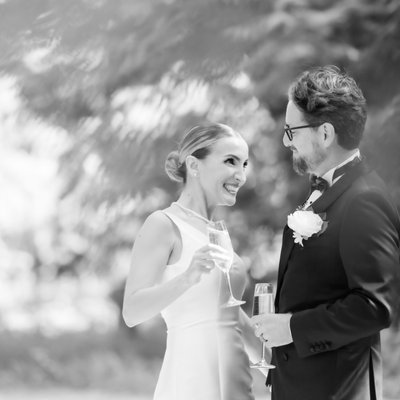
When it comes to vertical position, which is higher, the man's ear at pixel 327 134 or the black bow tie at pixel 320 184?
the man's ear at pixel 327 134

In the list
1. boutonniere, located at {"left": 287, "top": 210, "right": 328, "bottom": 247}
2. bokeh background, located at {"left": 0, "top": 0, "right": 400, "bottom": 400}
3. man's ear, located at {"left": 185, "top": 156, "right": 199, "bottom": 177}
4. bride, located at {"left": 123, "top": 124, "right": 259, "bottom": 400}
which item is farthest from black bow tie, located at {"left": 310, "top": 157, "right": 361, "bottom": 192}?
bokeh background, located at {"left": 0, "top": 0, "right": 400, "bottom": 400}

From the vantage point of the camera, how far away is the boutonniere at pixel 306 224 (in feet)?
5.74

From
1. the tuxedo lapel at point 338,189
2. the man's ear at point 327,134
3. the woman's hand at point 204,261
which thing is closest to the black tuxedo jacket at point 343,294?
the tuxedo lapel at point 338,189

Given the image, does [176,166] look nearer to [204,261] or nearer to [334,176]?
[204,261]

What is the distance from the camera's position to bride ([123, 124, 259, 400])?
7.00ft

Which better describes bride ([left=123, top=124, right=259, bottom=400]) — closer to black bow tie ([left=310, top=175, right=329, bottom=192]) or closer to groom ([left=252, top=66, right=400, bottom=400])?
groom ([left=252, top=66, right=400, bottom=400])

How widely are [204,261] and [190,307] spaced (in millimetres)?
261

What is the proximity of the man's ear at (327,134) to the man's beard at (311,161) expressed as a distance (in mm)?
23

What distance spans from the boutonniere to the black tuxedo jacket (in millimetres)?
14

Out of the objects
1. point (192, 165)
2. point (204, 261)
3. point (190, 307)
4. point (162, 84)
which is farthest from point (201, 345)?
point (162, 84)

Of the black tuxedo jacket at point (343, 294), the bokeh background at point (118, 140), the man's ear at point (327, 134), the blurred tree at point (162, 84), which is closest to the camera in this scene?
the black tuxedo jacket at point (343, 294)

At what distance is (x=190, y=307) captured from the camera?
222 centimetres

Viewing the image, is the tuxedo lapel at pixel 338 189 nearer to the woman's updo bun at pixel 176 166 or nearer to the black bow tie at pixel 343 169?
the black bow tie at pixel 343 169

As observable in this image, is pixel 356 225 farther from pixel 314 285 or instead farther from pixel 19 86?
pixel 19 86
